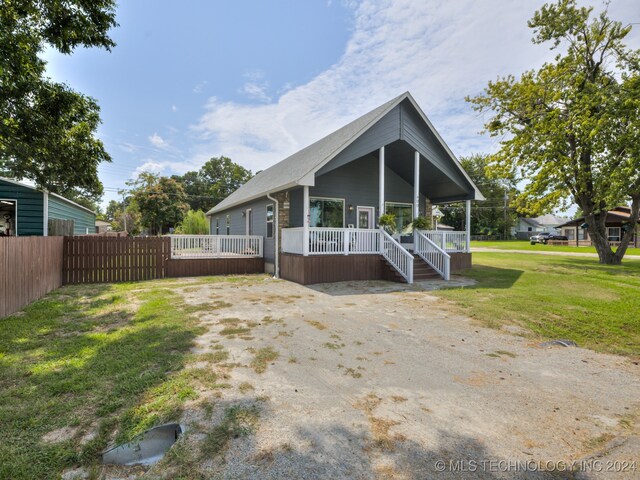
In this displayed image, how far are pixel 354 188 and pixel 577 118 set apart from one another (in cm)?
1218

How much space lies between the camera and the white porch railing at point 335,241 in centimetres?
1068

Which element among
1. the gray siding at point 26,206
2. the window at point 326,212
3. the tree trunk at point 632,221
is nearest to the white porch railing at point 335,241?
the window at point 326,212

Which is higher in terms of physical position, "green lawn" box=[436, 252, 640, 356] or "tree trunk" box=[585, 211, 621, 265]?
"tree trunk" box=[585, 211, 621, 265]

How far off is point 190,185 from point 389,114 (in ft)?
185

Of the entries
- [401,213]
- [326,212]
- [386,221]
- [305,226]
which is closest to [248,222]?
[326,212]

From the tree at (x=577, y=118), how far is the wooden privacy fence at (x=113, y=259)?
18939mm

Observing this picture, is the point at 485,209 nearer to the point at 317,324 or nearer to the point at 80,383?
the point at 317,324

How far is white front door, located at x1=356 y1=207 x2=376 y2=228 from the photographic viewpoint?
46.2 ft

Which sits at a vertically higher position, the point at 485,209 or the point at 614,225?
the point at 485,209

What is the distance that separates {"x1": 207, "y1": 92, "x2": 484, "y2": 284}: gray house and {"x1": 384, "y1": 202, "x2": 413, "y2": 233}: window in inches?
1.9

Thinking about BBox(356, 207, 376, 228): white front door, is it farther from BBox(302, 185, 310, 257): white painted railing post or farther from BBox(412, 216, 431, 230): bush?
BBox(302, 185, 310, 257): white painted railing post

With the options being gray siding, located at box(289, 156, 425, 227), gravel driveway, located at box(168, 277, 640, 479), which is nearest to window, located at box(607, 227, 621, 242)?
gray siding, located at box(289, 156, 425, 227)

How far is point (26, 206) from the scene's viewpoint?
1182 cm

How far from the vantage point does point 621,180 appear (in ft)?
47.6
